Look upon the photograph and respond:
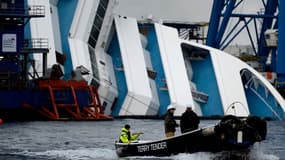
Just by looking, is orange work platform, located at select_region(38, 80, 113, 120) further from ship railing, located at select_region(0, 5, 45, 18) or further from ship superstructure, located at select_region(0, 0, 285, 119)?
ship railing, located at select_region(0, 5, 45, 18)

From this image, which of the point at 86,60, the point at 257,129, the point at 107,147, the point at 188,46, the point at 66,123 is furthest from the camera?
the point at 188,46

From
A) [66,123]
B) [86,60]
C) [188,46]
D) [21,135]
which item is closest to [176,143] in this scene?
[21,135]

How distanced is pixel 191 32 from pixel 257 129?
7304 centimetres

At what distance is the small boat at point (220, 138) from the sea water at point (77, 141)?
25 cm

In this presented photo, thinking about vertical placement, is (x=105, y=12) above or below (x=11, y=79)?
above

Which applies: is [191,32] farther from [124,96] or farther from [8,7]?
[8,7]

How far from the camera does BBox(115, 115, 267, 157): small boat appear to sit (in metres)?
36.9

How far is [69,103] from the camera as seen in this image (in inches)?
2832

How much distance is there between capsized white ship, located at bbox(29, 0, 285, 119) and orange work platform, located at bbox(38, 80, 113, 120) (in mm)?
3837

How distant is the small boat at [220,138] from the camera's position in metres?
36.9

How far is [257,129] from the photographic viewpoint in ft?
123

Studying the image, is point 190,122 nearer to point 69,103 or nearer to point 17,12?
point 69,103

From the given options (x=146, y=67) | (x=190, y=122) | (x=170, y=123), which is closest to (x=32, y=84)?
(x=146, y=67)

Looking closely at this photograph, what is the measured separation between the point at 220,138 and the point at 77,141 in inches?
568
